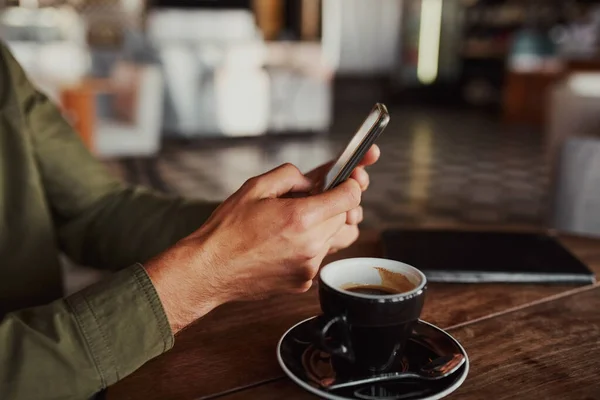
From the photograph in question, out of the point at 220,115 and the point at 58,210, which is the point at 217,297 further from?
the point at 220,115

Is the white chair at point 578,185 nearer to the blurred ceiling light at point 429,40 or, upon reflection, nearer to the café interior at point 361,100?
the café interior at point 361,100

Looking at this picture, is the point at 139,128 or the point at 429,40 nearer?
the point at 139,128

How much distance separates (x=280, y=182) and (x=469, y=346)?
0.25 m

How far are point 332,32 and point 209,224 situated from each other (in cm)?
941

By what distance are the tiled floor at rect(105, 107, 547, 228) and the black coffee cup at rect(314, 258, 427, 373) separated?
8.33ft

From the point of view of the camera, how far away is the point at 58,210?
3.01ft

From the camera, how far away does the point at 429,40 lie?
29.5ft

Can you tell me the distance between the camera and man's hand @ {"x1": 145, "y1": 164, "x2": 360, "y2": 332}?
1.82ft

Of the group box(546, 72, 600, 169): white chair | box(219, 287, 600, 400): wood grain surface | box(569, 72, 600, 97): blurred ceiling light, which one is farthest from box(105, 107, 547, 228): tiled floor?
box(219, 287, 600, 400): wood grain surface

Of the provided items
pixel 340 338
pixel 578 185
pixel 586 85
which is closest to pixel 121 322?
pixel 340 338

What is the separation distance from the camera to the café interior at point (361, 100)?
2.21 meters

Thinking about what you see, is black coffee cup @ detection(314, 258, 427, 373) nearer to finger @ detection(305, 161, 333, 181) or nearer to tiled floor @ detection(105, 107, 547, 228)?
finger @ detection(305, 161, 333, 181)

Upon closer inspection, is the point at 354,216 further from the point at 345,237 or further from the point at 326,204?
the point at 326,204

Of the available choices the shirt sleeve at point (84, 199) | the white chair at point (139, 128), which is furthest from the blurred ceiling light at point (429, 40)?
the shirt sleeve at point (84, 199)
